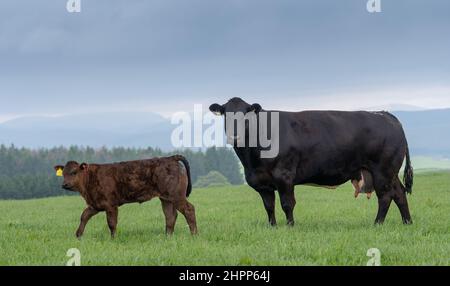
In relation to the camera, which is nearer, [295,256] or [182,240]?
[295,256]

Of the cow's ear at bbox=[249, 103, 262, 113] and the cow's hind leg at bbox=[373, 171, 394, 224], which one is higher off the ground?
the cow's ear at bbox=[249, 103, 262, 113]

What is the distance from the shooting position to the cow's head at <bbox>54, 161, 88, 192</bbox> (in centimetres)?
1162

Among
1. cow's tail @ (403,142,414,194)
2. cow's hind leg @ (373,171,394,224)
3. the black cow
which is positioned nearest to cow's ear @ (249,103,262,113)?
the black cow

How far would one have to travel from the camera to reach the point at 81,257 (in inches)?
368

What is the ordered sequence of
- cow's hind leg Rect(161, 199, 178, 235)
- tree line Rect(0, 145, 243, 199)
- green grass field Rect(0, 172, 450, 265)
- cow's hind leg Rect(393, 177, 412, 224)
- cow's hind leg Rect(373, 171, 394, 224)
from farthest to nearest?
tree line Rect(0, 145, 243, 199), cow's hind leg Rect(393, 177, 412, 224), cow's hind leg Rect(373, 171, 394, 224), cow's hind leg Rect(161, 199, 178, 235), green grass field Rect(0, 172, 450, 265)

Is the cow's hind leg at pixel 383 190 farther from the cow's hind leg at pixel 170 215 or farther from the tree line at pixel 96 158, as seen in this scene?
the tree line at pixel 96 158

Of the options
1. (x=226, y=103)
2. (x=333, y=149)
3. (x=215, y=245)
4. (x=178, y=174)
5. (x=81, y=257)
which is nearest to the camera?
Answer: (x=81, y=257)

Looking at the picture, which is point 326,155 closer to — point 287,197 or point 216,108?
point 287,197

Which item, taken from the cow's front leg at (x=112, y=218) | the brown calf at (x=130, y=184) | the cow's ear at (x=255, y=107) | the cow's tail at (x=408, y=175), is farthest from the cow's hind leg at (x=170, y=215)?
the cow's tail at (x=408, y=175)

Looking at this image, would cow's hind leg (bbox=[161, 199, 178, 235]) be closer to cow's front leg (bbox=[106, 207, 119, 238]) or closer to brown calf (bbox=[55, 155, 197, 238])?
brown calf (bbox=[55, 155, 197, 238])

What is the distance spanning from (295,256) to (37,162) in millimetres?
118301

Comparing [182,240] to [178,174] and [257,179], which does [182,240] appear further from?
[257,179]

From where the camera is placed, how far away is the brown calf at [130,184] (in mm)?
11609
